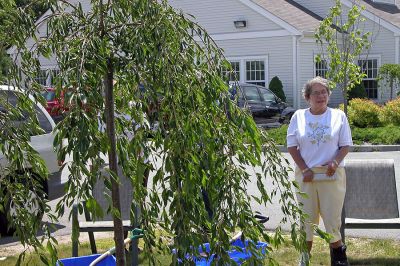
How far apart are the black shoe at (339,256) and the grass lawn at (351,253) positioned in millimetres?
447

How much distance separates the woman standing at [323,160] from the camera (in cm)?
581

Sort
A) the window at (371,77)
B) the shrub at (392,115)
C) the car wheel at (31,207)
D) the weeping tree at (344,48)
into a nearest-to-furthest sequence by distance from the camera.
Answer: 1. the car wheel at (31,207)
2. the weeping tree at (344,48)
3. the shrub at (392,115)
4. the window at (371,77)

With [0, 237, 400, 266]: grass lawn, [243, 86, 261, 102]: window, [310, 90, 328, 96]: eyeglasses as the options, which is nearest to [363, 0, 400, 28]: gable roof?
[243, 86, 261, 102]: window

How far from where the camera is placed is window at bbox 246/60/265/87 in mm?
27281

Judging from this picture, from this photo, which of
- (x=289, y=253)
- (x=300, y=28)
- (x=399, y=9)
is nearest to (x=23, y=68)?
(x=289, y=253)

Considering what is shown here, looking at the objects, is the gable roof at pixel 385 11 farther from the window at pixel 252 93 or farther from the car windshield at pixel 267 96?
the window at pixel 252 93

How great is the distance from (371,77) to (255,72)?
4.47 m

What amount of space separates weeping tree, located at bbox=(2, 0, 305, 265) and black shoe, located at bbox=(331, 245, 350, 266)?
9.51 feet

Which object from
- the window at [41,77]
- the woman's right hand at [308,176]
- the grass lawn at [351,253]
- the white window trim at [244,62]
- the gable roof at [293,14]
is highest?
the gable roof at [293,14]

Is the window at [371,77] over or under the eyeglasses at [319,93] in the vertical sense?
over

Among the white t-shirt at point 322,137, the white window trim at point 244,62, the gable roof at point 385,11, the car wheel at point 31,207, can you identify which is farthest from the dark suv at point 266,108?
the car wheel at point 31,207

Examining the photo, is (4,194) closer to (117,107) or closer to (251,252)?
(117,107)

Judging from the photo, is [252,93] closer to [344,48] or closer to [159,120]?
[344,48]

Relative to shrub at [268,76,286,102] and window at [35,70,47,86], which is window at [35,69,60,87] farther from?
shrub at [268,76,286,102]
